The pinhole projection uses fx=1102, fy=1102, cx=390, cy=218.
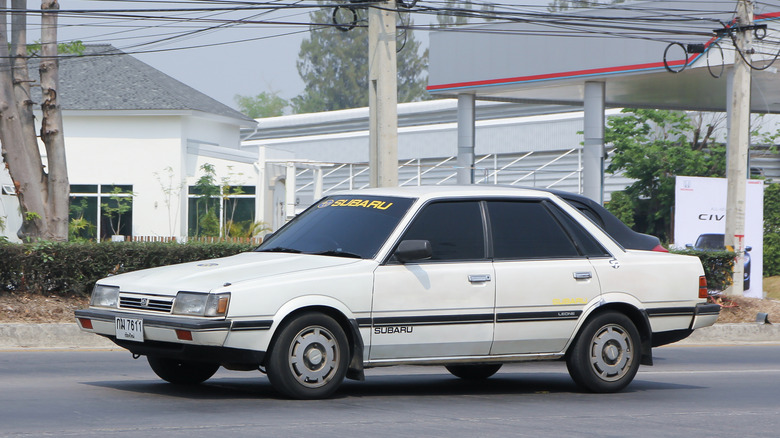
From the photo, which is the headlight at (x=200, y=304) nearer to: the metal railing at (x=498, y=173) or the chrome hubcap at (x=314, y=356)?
the chrome hubcap at (x=314, y=356)

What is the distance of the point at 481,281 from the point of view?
8867mm

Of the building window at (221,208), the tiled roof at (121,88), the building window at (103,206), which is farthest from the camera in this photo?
the tiled roof at (121,88)

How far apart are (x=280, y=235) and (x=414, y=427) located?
2.72m

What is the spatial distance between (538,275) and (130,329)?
10.9ft

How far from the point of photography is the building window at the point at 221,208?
125 ft

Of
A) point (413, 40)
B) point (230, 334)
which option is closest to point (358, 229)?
point (230, 334)

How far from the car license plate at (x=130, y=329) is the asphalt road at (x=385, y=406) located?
1.59ft

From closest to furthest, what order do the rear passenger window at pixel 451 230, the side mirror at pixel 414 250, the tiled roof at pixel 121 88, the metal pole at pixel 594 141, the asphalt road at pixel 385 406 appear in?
1. the asphalt road at pixel 385 406
2. the side mirror at pixel 414 250
3. the rear passenger window at pixel 451 230
4. the metal pole at pixel 594 141
5. the tiled roof at pixel 121 88

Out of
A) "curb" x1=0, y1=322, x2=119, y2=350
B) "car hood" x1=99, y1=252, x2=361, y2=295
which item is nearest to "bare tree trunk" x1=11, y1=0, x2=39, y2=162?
"curb" x1=0, y1=322, x2=119, y2=350

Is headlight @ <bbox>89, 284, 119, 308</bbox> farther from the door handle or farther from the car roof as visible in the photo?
the door handle

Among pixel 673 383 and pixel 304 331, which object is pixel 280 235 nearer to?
pixel 304 331

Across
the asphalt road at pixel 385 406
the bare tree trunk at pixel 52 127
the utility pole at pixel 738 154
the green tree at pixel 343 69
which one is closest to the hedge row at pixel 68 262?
the asphalt road at pixel 385 406

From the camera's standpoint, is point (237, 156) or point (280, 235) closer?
point (280, 235)

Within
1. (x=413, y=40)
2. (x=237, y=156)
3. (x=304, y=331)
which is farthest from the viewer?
(x=413, y=40)
